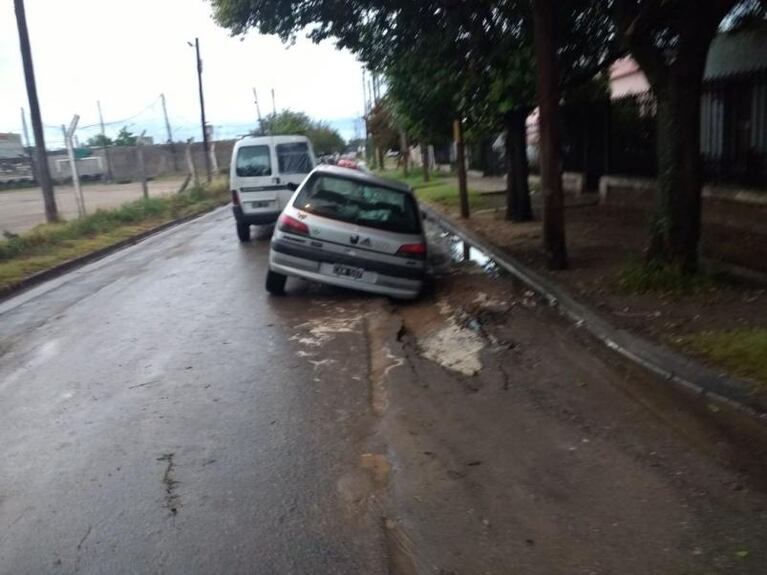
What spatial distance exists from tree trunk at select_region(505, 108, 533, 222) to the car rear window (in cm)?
661

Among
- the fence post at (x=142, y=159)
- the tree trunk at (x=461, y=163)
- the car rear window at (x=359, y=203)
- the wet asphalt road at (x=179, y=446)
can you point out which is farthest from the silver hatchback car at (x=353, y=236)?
the fence post at (x=142, y=159)

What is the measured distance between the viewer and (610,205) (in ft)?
59.5

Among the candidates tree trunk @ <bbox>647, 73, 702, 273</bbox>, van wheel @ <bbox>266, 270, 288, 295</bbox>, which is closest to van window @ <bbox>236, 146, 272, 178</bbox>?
van wheel @ <bbox>266, 270, 288, 295</bbox>

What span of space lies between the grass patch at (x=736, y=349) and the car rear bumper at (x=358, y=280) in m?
3.65

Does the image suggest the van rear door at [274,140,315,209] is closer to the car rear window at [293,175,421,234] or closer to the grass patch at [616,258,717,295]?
the car rear window at [293,175,421,234]

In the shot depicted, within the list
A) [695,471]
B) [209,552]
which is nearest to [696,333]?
[695,471]

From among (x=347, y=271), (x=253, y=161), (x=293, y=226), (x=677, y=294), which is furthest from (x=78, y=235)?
(x=677, y=294)

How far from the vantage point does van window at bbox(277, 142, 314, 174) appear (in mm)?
17281

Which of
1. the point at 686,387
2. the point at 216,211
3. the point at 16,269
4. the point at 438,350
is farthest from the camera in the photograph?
the point at 216,211

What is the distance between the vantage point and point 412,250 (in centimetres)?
979

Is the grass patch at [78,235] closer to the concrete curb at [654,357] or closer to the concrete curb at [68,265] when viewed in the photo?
the concrete curb at [68,265]

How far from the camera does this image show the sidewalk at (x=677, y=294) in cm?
657

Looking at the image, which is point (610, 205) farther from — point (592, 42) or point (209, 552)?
point (209, 552)

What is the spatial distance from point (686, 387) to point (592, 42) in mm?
9524
